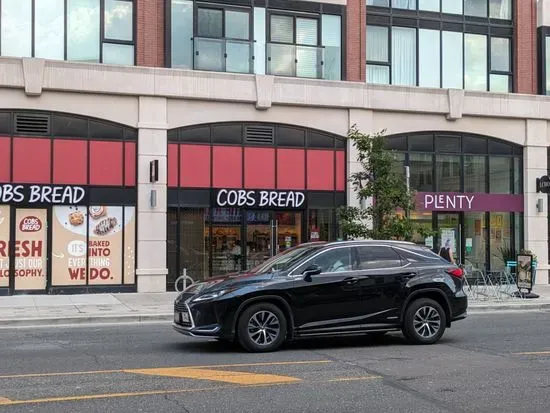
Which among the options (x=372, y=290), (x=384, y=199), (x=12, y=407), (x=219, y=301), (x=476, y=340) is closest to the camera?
(x=12, y=407)

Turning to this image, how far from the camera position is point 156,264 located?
20.0m

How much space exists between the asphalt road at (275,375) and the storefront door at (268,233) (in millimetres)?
9135

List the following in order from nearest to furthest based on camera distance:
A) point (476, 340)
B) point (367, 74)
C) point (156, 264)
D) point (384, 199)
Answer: point (476, 340)
point (384, 199)
point (156, 264)
point (367, 74)

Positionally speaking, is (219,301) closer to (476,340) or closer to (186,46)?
→ (476,340)

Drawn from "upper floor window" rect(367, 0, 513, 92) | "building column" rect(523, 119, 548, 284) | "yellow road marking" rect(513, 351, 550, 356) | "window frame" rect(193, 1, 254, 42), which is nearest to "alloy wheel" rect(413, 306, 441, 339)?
"yellow road marking" rect(513, 351, 550, 356)

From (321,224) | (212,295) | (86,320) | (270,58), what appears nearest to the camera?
(212,295)

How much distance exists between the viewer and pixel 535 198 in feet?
78.6

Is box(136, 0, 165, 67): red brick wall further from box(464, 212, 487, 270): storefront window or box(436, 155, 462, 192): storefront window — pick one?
box(464, 212, 487, 270): storefront window

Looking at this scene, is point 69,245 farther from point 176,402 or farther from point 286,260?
point 176,402

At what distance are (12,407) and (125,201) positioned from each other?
13.4 m

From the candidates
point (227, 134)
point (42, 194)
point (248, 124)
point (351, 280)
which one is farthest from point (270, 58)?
point (351, 280)

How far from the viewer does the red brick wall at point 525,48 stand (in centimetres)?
2419

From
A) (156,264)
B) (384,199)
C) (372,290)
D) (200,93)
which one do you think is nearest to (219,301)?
(372,290)

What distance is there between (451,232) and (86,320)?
13.5m
